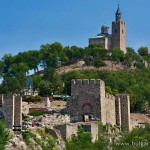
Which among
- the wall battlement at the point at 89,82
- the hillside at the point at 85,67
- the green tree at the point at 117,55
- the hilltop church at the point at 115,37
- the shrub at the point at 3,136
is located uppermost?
the hilltop church at the point at 115,37

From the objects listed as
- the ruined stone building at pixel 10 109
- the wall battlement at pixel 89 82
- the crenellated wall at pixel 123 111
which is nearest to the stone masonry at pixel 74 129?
the ruined stone building at pixel 10 109

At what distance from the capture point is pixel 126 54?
110 meters

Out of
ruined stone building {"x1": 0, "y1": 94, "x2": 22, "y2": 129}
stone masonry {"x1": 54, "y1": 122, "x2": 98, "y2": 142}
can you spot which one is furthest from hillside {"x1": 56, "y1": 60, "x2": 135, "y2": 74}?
stone masonry {"x1": 54, "y1": 122, "x2": 98, "y2": 142}

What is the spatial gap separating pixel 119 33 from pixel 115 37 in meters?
1.17

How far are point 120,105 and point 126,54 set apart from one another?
182ft

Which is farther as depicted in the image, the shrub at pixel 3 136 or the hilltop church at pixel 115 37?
the hilltop church at pixel 115 37

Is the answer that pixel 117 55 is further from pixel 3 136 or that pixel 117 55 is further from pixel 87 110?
pixel 3 136

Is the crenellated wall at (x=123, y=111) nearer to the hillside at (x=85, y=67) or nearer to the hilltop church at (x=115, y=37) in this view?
the hillside at (x=85, y=67)

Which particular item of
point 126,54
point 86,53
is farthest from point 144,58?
point 86,53

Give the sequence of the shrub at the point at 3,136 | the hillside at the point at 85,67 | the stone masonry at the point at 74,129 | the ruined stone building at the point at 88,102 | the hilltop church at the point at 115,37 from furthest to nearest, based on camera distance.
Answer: the hilltop church at the point at 115,37
the hillside at the point at 85,67
the ruined stone building at the point at 88,102
the stone masonry at the point at 74,129
the shrub at the point at 3,136

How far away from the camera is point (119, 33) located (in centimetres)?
11894

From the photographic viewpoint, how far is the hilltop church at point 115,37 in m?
117

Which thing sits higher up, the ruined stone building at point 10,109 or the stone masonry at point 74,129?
the ruined stone building at point 10,109

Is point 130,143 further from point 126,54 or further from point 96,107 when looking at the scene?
point 126,54
